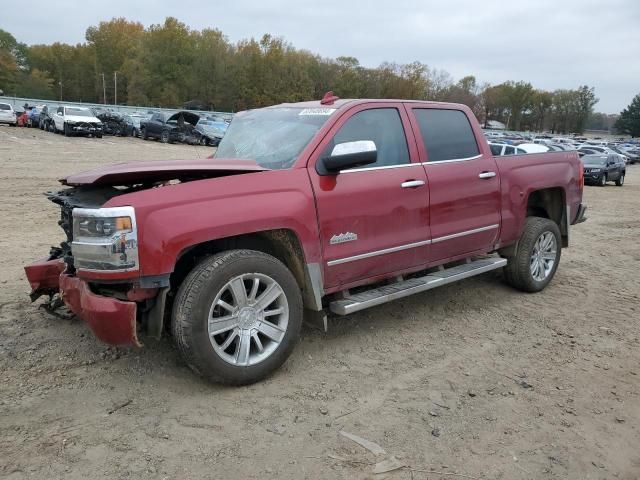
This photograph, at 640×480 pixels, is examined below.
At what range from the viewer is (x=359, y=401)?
357 centimetres

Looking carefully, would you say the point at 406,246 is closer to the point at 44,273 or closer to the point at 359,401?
the point at 359,401

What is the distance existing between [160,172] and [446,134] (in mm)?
2665

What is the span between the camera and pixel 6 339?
4.22m

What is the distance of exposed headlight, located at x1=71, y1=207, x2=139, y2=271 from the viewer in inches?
126

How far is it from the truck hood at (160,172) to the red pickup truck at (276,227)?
0.01 metres

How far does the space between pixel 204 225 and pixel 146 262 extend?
16.0 inches

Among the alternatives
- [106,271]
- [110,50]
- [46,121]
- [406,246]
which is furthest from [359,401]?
[110,50]

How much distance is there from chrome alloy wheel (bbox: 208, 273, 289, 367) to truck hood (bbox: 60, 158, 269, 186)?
0.73 metres

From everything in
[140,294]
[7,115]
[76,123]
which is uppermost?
[7,115]

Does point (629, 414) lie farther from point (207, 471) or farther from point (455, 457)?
point (207, 471)

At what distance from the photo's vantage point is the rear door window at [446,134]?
4824mm

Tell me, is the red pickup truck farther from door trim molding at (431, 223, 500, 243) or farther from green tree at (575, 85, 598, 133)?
green tree at (575, 85, 598, 133)

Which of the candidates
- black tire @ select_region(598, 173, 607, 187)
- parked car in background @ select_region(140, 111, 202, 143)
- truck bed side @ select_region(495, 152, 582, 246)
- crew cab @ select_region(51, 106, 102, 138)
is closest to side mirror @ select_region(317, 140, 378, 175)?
truck bed side @ select_region(495, 152, 582, 246)

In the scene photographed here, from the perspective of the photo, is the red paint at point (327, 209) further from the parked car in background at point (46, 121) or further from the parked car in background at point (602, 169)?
the parked car in background at point (46, 121)
